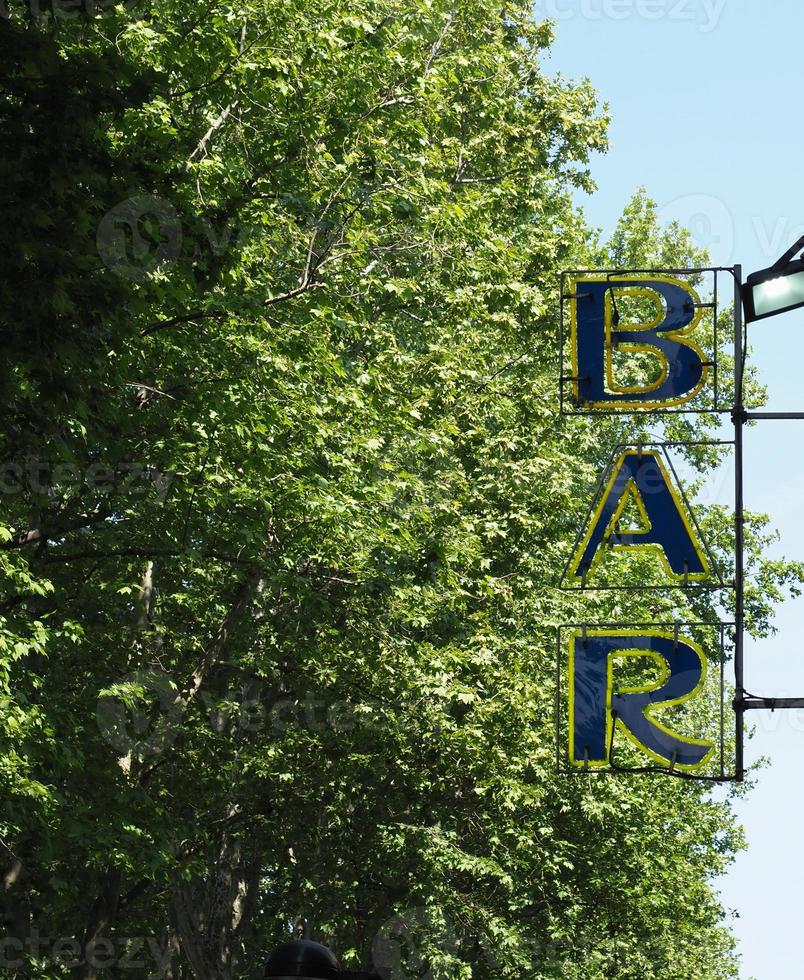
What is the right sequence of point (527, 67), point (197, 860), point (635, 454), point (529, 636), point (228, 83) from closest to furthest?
1. point (635, 454)
2. point (228, 83)
3. point (197, 860)
4. point (529, 636)
5. point (527, 67)

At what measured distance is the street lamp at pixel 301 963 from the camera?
291 inches

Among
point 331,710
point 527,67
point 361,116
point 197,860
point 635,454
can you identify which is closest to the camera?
point 635,454

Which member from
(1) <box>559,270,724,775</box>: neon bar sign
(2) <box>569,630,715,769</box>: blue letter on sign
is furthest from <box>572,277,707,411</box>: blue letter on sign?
(2) <box>569,630,715,769</box>: blue letter on sign

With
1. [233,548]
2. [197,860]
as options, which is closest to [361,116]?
[233,548]

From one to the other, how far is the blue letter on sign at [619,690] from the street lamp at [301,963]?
4257 millimetres

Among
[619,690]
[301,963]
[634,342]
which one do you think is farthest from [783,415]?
[301,963]

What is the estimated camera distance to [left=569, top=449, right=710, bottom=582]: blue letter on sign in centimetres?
1171

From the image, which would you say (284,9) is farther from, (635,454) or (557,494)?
Answer: (557,494)

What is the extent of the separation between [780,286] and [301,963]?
496 cm

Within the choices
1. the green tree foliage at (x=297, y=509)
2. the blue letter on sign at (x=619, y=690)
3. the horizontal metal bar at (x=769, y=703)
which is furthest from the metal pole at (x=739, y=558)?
the green tree foliage at (x=297, y=509)

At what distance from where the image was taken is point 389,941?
21219mm

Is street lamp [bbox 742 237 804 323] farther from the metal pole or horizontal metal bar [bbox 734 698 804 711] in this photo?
horizontal metal bar [bbox 734 698 804 711]

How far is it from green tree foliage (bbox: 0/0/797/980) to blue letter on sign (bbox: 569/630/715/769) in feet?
13.4

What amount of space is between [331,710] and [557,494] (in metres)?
4.61
